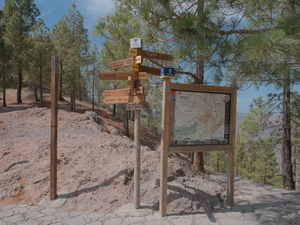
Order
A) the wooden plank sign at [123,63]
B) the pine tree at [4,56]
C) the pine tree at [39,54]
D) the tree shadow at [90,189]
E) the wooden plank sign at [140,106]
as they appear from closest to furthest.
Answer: the wooden plank sign at [140,106] → the wooden plank sign at [123,63] → the tree shadow at [90,189] → the pine tree at [4,56] → the pine tree at [39,54]

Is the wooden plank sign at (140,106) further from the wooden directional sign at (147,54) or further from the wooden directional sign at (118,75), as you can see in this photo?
the wooden directional sign at (147,54)

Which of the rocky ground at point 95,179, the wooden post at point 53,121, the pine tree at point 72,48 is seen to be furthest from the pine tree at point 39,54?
the wooden post at point 53,121

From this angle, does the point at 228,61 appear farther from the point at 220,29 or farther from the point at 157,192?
the point at 157,192

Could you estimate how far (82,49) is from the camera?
19.6m

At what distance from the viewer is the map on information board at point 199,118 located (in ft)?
12.2

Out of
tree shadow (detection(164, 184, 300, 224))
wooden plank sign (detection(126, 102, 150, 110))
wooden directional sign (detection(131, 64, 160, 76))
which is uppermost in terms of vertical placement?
wooden directional sign (detection(131, 64, 160, 76))

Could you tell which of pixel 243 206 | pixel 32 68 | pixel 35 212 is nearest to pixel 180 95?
pixel 243 206

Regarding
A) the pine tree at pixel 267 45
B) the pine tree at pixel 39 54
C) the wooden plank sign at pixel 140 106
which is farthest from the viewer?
the pine tree at pixel 39 54

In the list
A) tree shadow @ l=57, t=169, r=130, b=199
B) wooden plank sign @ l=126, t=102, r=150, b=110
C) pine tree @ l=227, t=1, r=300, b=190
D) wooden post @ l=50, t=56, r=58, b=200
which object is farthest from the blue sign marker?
tree shadow @ l=57, t=169, r=130, b=199

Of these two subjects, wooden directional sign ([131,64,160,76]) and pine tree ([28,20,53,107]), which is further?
pine tree ([28,20,53,107])

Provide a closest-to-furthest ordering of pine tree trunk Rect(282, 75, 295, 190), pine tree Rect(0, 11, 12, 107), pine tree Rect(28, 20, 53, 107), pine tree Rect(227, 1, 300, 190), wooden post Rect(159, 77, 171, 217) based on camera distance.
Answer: pine tree Rect(227, 1, 300, 190) → wooden post Rect(159, 77, 171, 217) → pine tree trunk Rect(282, 75, 295, 190) → pine tree Rect(0, 11, 12, 107) → pine tree Rect(28, 20, 53, 107)

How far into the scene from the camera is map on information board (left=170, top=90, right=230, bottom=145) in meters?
3.71

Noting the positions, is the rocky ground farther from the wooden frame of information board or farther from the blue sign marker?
the blue sign marker

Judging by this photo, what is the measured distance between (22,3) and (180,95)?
18.5 m
